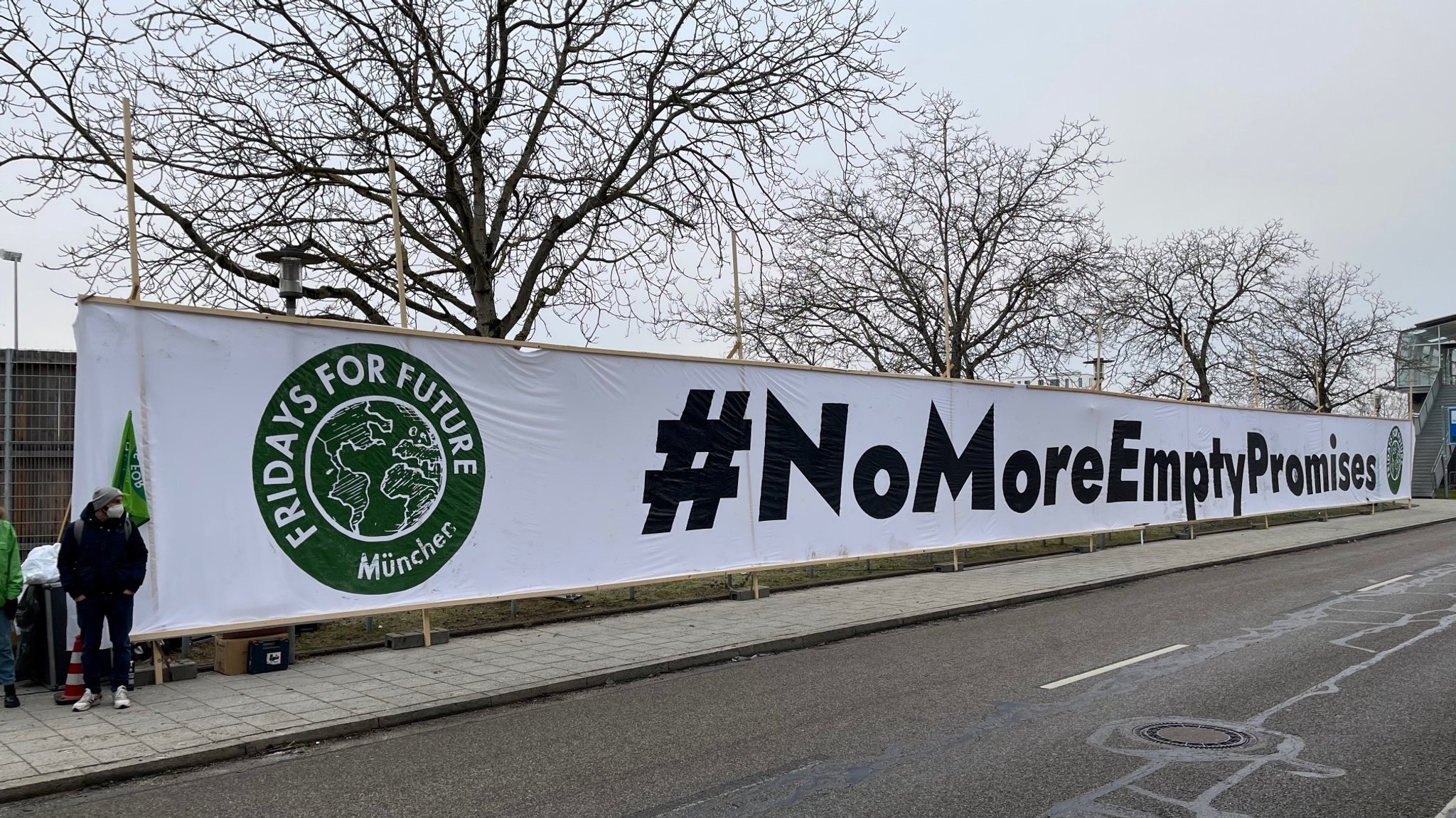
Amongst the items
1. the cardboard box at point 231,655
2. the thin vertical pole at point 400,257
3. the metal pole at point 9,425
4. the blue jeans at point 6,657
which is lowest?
the cardboard box at point 231,655

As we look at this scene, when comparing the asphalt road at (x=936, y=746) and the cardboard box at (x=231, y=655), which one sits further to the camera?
the cardboard box at (x=231, y=655)

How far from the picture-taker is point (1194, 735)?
635 cm

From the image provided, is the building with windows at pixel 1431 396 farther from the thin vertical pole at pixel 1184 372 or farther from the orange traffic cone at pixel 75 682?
the orange traffic cone at pixel 75 682

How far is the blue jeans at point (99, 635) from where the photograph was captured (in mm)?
7352

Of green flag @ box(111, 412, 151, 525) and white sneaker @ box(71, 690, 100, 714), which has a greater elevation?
green flag @ box(111, 412, 151, 525)

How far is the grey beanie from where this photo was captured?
24.1ft

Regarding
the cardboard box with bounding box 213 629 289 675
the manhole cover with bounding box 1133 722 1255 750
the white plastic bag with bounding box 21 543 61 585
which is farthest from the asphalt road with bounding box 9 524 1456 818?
the white plastic bag with bounding box 21 543 61 585

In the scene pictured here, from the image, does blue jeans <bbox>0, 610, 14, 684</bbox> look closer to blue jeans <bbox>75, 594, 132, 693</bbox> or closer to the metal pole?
blue jeans <bbox>75, 594, 132, 693</bbox>

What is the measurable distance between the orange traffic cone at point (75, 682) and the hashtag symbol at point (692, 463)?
5.89m

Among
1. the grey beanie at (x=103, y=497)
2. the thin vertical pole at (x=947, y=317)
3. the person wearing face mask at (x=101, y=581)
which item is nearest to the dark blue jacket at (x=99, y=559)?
the person wearing face mask at (x=101, y=581)

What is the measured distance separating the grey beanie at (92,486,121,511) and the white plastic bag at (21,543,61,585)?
869 millimetres

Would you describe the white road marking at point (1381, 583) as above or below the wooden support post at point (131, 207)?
below

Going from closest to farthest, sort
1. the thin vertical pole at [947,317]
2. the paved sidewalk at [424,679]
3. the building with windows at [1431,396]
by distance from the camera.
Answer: the paved sidewalk at [424,679] < the thin vertical pole at [947,317] < the building with windows at [1431,396]

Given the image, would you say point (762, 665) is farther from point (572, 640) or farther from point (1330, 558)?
point (1330, 558)
